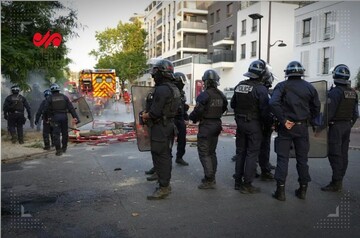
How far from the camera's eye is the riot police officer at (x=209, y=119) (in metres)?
5.55

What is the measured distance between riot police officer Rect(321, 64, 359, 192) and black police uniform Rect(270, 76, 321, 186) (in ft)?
1.76

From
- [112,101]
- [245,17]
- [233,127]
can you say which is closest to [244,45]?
[245,17]

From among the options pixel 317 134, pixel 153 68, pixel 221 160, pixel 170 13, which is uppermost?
pixel 170 13

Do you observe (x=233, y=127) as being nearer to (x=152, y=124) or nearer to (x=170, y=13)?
(x=152, y=124)

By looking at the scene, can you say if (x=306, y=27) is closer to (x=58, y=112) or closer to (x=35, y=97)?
(x=35, y=97)

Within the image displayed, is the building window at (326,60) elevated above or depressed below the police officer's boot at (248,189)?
above

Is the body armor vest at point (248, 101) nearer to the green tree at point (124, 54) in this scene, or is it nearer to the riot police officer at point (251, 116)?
the riot police officer at point (251, 116)

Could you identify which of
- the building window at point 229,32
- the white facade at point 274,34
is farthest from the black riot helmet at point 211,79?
the building window at point 229,32

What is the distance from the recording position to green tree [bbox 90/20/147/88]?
2332 centimetres

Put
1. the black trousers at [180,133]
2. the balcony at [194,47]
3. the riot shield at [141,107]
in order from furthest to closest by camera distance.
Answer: the balcony at [194,47], the black trousers at [180,133], the riot shield at [141,107]

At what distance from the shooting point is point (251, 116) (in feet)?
17.1

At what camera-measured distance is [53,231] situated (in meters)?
3.89

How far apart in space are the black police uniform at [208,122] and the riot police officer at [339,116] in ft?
5.43

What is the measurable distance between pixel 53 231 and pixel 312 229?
2822 millimetres
